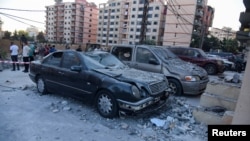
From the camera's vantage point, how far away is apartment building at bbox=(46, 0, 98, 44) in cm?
7531

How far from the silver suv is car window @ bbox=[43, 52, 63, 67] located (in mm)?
2541

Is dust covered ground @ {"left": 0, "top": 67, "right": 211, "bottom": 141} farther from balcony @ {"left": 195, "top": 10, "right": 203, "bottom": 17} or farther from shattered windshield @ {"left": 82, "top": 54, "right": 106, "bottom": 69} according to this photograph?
balcony @ {"left": 195, "top": 10, "right": 203, "bottom": 17}

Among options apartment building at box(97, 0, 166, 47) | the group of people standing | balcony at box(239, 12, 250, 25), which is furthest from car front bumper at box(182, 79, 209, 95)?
apartment building at box(97, 0, 166, 47)

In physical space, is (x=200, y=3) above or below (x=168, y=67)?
above

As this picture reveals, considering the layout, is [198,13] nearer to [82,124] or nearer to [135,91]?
[135,91]

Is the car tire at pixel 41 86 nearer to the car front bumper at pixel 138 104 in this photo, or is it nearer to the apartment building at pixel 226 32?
the car front bumper at pixel 138 104

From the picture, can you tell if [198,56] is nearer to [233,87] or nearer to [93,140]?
[233,87]

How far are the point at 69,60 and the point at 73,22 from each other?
76.1 metres

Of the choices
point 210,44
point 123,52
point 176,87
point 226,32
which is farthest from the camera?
point 210,44

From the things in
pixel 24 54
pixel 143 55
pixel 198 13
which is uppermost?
pixel 198 13

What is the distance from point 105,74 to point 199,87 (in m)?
3.43

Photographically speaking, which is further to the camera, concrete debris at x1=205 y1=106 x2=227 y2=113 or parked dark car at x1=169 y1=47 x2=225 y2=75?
parked dark car at x1=169 y1=47 x2=225 y2=75

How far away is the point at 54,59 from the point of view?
18.7ft

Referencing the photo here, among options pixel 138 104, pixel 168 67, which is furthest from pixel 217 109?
pixel 168 67
